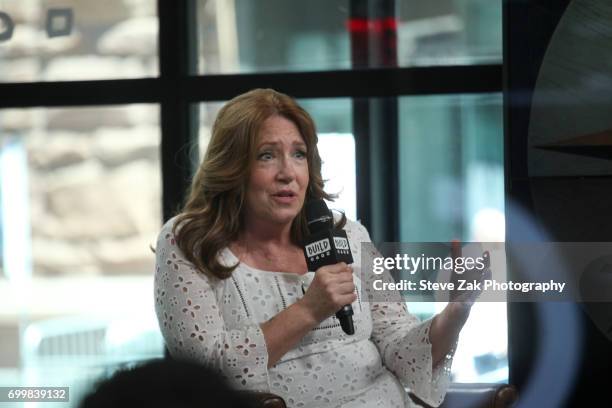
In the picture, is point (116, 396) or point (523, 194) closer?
point (116, 396)

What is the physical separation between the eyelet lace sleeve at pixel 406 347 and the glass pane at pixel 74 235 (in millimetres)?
1535

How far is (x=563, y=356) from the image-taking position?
9.90 feet

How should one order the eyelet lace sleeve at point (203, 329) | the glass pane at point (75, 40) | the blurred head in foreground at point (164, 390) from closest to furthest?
the blurred head in foreground at point (164, 390), the eyelet lace sleeve at point (203, 329), the glass pane at point (75, 40)

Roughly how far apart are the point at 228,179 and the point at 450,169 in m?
1.50

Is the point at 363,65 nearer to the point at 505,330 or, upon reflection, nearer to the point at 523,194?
the point at 523,194

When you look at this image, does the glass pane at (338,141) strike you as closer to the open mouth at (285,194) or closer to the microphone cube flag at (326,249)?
the open mouth at (285,194)

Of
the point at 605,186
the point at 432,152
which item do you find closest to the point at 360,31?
the point at 432,152

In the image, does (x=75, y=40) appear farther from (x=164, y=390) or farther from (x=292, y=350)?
(x=164, y=390)

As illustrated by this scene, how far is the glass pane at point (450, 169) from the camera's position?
357cm

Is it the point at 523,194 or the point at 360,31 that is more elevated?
the point at 360,31

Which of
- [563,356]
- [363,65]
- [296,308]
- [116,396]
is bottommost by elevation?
[563,356]

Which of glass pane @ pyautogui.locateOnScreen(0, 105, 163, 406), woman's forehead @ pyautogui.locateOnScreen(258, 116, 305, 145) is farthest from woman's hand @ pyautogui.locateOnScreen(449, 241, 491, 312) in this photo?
glass pane @ pyautogui.locateOnScreen(0, 105, 163, 406)

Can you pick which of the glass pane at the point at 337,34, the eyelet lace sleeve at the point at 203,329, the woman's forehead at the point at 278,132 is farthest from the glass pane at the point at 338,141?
the eyelet lace sleeve at the point at 203,329

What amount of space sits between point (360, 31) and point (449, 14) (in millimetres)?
342
